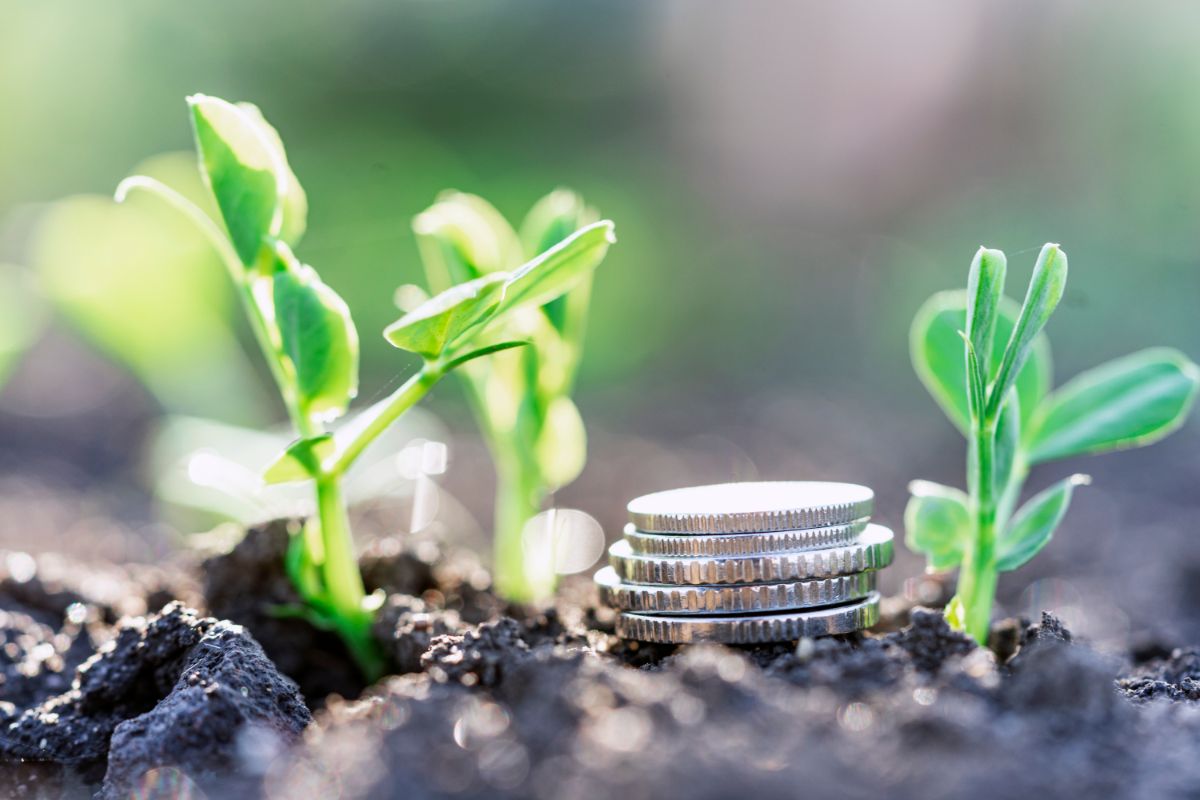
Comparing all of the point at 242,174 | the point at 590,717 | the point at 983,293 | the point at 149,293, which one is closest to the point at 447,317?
the point at 242,174

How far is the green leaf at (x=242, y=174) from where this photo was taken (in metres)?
1.43

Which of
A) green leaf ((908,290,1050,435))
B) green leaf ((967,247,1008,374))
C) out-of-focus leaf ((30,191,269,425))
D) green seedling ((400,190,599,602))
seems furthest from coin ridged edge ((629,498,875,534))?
out-of-focus leaf ((30,191,269,425))

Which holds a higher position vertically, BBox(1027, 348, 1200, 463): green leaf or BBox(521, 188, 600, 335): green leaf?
BBox(521, 188, 600, 335): green leaf

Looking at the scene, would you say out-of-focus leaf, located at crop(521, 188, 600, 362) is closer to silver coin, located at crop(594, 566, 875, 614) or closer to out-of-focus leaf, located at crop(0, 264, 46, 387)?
silver coin, located at crop(594, 566, 875, 614)

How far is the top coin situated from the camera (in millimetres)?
1316

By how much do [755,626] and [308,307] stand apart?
2.15 ft

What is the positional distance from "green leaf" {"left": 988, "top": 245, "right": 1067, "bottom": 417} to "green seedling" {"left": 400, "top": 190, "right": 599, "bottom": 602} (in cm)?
69

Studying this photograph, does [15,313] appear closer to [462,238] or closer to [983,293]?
[462,238]

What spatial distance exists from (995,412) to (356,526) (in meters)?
2.04

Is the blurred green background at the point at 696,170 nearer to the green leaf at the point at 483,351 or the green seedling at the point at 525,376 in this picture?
the green seedling at the point at 525,376

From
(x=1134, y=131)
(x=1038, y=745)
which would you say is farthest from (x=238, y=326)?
(x=1038, y=745)

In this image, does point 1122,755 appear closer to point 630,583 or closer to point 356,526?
point 630,583

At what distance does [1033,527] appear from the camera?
1.46 meters

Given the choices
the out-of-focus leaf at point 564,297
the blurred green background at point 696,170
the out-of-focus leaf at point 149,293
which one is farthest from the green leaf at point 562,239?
the blurred green background at point 696,170
